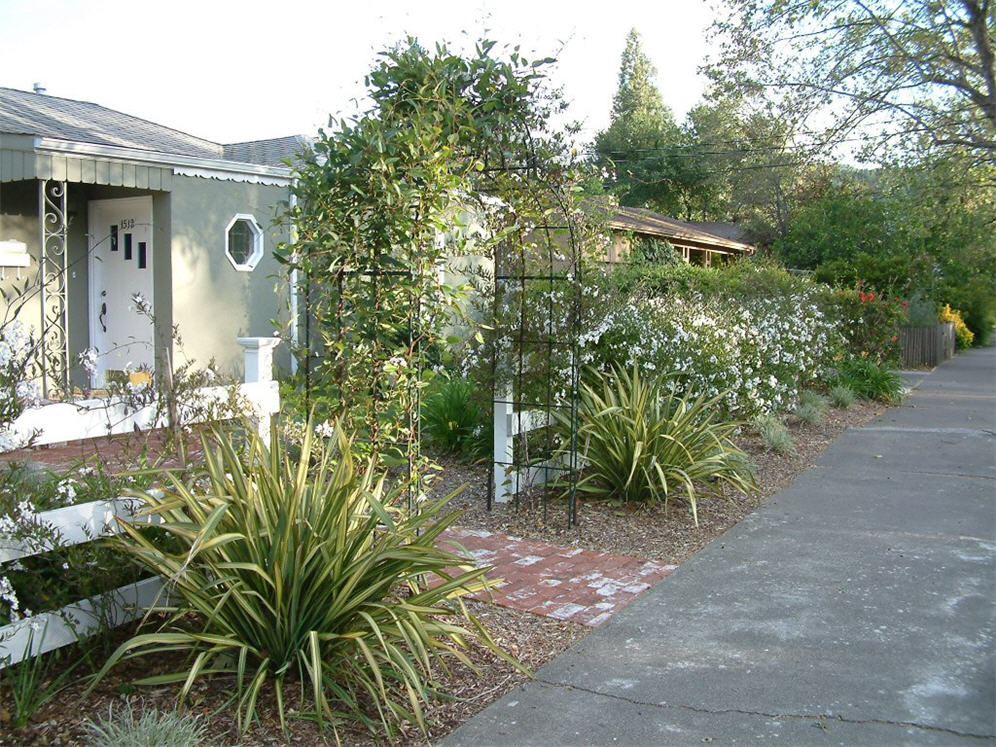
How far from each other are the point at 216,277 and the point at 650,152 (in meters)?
35.5

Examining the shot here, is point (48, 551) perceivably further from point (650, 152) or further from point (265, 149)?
point (650, 152)

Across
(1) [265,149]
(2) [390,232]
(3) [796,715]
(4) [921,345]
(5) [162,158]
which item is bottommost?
(3) [796,715]

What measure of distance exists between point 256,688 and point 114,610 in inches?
36.2

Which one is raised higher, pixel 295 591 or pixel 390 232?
pixel 390 232

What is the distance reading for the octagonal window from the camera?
12.2m

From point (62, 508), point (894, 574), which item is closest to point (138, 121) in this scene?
point (62, 508)

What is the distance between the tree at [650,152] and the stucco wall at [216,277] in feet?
103

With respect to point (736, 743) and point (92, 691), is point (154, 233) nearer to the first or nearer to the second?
point (92, 691)

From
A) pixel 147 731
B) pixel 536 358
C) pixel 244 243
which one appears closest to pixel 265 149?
pixel 244 243

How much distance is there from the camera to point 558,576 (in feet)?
18.4

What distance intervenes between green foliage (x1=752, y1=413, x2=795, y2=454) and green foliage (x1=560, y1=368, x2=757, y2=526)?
189 centimetres

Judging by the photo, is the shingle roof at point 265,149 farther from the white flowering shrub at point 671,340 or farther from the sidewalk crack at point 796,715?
the sidewalk crack at point 796,715

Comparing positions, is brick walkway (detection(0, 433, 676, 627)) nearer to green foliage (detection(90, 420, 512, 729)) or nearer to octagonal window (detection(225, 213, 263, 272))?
green foliage (detection(90, 420, 512, 729))

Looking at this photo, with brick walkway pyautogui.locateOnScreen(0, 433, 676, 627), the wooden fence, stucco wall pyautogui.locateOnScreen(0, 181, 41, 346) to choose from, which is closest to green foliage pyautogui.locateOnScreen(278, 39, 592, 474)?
brick walkway pyautogui.locateOnScreen(0, 433, 676, 627)
